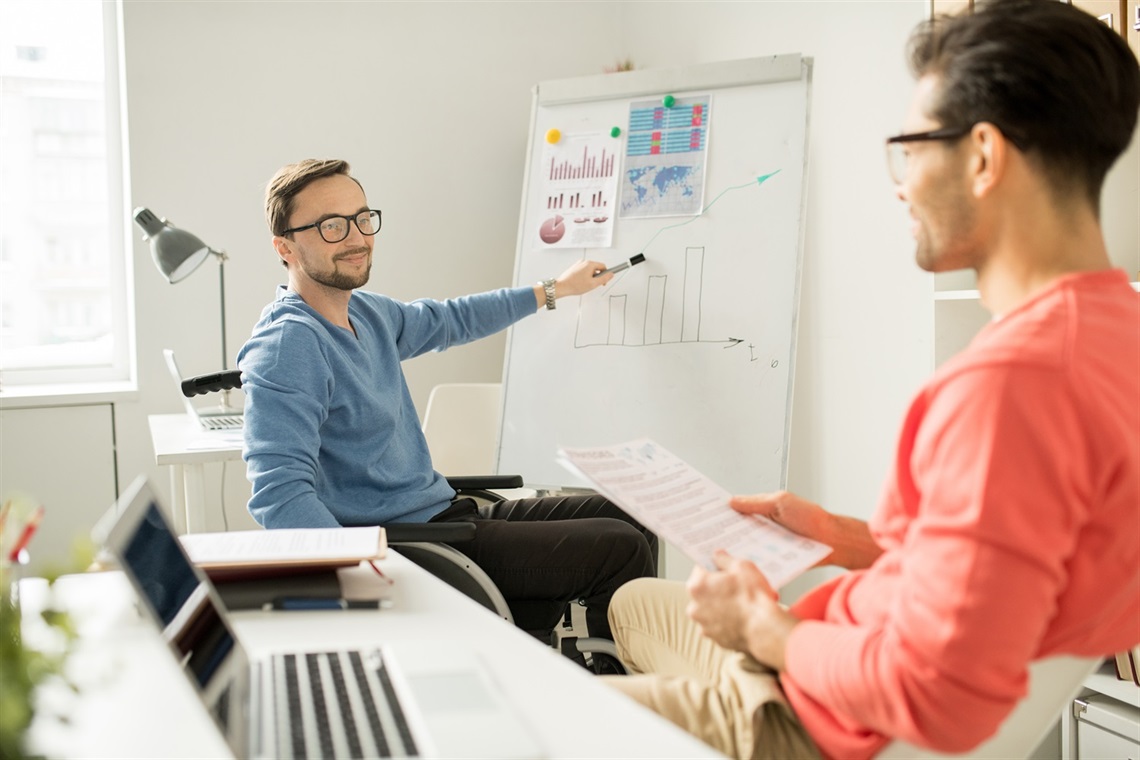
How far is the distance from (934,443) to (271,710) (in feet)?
2.05

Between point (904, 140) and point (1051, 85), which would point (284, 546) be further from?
point (1051, 85)

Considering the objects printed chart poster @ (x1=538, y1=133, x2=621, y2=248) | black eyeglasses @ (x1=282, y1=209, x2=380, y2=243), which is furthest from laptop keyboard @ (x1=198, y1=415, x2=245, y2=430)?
printed chart poster @ (x1=538, y1=133, x2=621, y2=248)

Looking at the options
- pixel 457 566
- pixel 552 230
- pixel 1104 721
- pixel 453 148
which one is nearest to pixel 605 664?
pixel 457 566

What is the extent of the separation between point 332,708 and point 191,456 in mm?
1551

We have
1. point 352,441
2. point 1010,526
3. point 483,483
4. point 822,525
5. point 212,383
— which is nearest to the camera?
point 1010,526

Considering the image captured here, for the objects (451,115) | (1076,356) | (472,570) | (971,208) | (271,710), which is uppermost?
(451,115)

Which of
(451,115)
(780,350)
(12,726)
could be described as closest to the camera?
(12,726)

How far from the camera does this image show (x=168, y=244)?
2.72 m

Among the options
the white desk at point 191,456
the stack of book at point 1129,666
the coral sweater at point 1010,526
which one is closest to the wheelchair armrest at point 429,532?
the white desk at point 191,456

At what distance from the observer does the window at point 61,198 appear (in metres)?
3.31

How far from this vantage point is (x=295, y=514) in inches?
67.6

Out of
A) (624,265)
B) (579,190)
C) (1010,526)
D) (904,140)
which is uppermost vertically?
(579,190)

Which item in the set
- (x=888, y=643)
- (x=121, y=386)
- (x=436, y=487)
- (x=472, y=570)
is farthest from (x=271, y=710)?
(x=121, y=386)

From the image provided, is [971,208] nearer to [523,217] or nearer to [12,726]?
[12,726]
